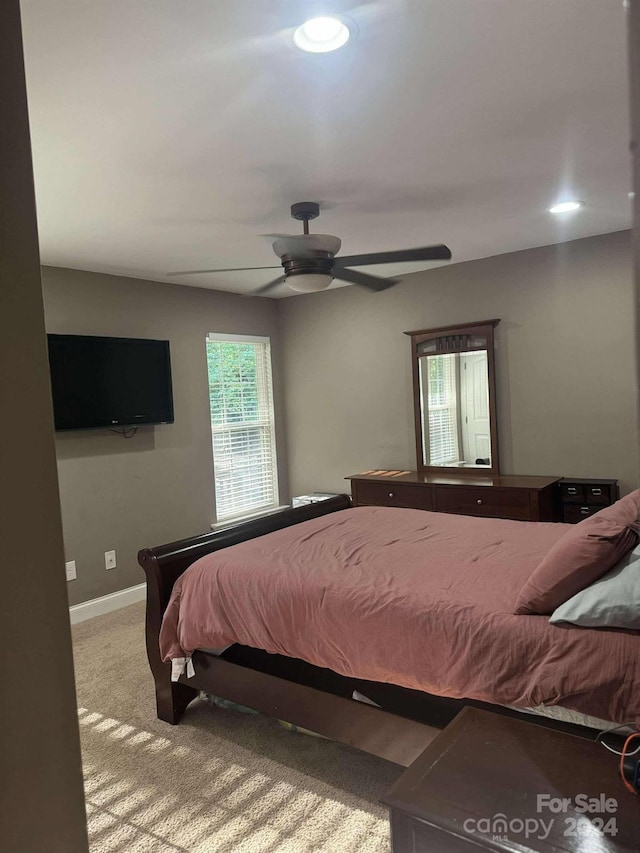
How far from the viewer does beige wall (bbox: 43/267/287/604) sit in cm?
421

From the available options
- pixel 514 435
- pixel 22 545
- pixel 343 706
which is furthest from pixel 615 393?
pixel 22 545

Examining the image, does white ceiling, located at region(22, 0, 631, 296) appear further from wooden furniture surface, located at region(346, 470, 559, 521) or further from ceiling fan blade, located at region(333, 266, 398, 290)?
wooden furniture surface, located at region(346, 470, 559, 521)

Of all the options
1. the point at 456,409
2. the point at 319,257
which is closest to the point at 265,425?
the point at 456,409

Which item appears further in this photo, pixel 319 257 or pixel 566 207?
pixel 566 207

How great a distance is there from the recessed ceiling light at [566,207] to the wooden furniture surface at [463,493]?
1.79m

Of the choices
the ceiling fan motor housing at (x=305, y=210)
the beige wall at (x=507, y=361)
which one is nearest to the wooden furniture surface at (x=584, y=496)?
the beige wall at (x=507, y=361)

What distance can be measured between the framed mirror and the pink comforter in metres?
1.63

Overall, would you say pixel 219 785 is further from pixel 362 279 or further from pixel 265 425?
pixel 265 425

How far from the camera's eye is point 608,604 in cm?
176

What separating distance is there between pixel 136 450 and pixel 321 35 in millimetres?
3530

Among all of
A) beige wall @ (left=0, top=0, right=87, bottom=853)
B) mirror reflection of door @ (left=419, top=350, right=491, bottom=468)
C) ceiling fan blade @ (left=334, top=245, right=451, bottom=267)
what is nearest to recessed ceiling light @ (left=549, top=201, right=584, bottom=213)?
ceiling fan blade @ (left=334, top=245, right=451, bottom=267)

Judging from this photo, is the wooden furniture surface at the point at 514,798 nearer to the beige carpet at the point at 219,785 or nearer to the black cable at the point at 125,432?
the beige carpet at the point at 219,785

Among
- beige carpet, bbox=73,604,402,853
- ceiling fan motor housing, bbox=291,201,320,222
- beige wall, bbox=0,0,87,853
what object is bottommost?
beige carpet, bbox=73,604,402,853

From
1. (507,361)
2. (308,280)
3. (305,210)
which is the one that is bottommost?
(507,361)
